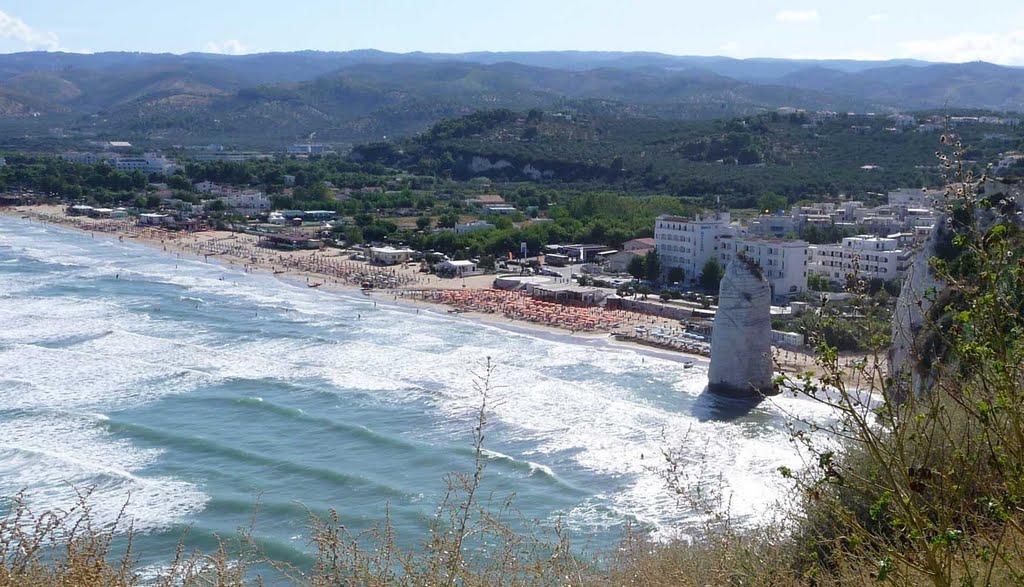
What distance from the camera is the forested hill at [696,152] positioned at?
57.2 metres

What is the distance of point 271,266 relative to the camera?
134ft

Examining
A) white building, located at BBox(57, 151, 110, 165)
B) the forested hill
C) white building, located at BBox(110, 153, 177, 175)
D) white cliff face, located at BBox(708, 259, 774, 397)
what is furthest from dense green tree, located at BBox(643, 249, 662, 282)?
white building, located at BBox(57, 151, 110, 165)

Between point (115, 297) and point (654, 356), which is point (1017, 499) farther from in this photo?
point (115, 297)

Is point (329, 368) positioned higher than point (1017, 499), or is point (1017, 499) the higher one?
point (1017, 499)

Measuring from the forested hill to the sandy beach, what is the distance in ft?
71.4

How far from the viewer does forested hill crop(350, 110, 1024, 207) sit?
188ft

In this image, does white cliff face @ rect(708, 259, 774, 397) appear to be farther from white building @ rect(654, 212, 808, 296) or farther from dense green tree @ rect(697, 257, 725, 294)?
dense green tree @ rect(697, 257, 725, 294)

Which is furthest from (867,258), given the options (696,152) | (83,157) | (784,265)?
(83,157)

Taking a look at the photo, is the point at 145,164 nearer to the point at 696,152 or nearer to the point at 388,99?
the point at 696,152

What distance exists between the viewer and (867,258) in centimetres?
3144

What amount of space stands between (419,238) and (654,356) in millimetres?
21120

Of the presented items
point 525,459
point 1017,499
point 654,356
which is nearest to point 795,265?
point 654,356

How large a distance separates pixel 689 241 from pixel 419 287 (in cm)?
885

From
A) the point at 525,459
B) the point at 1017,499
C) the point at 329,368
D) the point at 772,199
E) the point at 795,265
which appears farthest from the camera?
the point at 772,199
